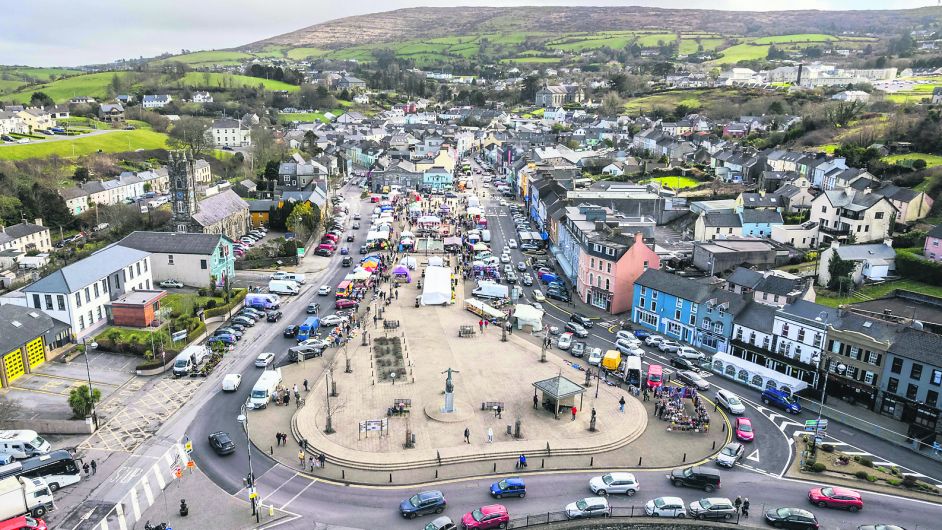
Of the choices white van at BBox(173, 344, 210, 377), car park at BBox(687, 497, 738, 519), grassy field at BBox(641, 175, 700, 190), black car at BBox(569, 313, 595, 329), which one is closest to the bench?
car park at BBox(687, 497, 738, 519)

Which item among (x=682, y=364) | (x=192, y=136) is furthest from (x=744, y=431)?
(x=192, y=136)

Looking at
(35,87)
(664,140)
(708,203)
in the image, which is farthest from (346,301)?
(35,87)

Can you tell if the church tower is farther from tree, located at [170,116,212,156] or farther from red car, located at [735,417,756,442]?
red car, located at [735,417,756,442]

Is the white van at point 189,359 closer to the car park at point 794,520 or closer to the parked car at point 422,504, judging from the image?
the parked car at point 422,504

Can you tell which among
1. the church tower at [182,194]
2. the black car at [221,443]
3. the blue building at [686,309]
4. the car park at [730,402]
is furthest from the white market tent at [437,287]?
the church tower at [182,194]

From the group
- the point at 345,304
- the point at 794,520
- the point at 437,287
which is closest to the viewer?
the point at 794,520

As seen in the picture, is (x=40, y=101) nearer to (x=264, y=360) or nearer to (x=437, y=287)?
(x=437, y=287)
